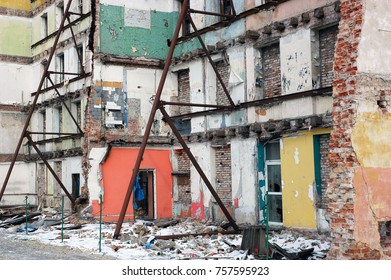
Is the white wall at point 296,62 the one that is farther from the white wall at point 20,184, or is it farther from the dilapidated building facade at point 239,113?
the white wall at point 20,184

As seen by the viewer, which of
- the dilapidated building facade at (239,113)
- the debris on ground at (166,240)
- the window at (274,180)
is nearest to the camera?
the dilapidated building facade at (239,113)

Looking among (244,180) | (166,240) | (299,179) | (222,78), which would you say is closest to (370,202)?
(299,179)

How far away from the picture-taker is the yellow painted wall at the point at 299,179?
53.8 feet

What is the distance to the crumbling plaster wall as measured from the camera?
36.9 feet

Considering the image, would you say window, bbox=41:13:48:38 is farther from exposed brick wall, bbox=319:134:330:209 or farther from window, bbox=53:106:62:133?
exposed brick wall, bbox=319:134:330:209

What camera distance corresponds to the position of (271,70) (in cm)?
1852

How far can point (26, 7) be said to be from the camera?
32.0 metres

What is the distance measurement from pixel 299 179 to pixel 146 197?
329 inches

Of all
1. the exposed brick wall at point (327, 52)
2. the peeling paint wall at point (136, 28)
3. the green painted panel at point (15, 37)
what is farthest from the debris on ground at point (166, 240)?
the green painted panel at point (15, 37)

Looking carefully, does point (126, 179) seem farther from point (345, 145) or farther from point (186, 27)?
point (345, 145)

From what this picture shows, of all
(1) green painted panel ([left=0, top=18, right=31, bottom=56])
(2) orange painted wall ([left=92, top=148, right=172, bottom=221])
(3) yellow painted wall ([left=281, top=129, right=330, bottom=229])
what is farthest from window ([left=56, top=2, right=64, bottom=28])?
(3) yellow painted wall ([left=281, top=129, right=330, bottom=229])

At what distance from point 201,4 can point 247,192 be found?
7.38 m

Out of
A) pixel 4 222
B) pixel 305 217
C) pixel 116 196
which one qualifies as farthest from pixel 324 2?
pixel 4 222

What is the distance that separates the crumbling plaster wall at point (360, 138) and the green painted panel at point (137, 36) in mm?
10710
